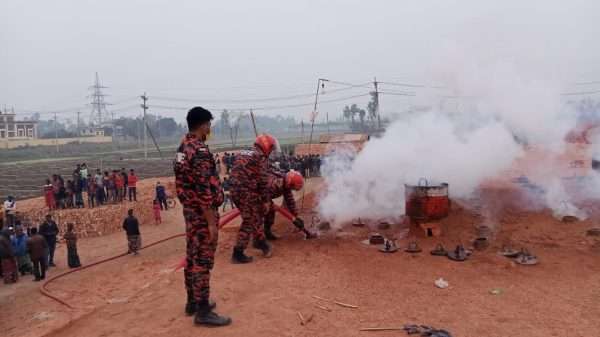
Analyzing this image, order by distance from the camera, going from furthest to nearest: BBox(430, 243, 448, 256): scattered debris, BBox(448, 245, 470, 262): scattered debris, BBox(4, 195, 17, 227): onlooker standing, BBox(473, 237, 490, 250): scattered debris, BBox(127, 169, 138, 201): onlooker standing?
BBox(127, 169, 138, 201): onlooker standing
BBox(4, 195, 17, 227): onlooker standing
BBox(473, 237, 490, 250): scattered debris
BBox(430, 243, 448, 256): scattered debris
BBox(448, 245, 470, 262): scattered debris

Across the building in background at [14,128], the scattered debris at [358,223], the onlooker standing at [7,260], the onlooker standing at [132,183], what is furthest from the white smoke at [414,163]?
the building in background at [14,128]

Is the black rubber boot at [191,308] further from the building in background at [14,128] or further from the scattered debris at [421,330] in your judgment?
the building in background at [14,128]

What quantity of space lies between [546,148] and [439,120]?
512 cm

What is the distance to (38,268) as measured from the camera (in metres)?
10.4

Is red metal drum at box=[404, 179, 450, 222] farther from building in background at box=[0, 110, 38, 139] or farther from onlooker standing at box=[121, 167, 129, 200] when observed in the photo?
building in background at box=[0, 110, 38, 139]

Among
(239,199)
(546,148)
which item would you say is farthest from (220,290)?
(546,148)

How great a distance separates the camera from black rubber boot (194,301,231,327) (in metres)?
5.12

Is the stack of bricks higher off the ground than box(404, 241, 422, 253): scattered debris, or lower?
lower

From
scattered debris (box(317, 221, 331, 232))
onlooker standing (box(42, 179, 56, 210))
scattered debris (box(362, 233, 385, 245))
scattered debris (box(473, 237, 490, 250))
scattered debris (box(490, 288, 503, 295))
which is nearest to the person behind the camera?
scattered debris (box(490, 288, 503, 295))

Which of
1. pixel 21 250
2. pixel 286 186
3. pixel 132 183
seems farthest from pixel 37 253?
pixel 132 183

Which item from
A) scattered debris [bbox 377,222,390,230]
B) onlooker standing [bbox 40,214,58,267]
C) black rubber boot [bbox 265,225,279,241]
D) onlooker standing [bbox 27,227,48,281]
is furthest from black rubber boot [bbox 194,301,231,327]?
onlooker standing [bbox 40,214,58,267]

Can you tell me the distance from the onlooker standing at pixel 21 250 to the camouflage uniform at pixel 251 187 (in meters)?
5.93

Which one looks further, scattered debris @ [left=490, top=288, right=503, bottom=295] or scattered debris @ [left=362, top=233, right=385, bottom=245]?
scattered debris @ [left=362, top=233, right=385, bottom=245]

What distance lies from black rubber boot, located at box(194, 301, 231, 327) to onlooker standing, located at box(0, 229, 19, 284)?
7.24 meters
